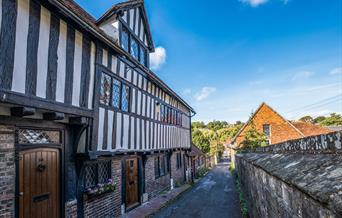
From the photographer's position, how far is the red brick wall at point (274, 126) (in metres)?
27.5

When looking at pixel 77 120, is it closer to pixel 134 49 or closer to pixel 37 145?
pixel 37 145

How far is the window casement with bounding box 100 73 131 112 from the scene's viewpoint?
7266mm

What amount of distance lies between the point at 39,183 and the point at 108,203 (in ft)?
10.5

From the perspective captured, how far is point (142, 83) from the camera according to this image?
10141 mm

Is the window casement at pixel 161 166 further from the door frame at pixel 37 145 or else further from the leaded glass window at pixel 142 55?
the door frame at pixel 37 145

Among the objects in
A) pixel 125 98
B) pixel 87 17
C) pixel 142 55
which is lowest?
pixel 125 98

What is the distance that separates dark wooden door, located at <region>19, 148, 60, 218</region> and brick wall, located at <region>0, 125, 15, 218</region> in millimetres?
303

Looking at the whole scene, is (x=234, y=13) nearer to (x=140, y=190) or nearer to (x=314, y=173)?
(x=140, y=190)

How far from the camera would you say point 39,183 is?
5.36 meters

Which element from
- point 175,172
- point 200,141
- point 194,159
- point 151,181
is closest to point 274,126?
point 200,141

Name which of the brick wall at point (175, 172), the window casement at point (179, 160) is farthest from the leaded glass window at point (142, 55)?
the window casement at point (179, 160)

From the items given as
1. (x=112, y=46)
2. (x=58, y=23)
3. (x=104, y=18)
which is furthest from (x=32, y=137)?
(x=104, y=18)

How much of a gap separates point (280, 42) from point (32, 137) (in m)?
11.5

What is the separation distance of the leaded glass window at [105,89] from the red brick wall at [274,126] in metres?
22.4
